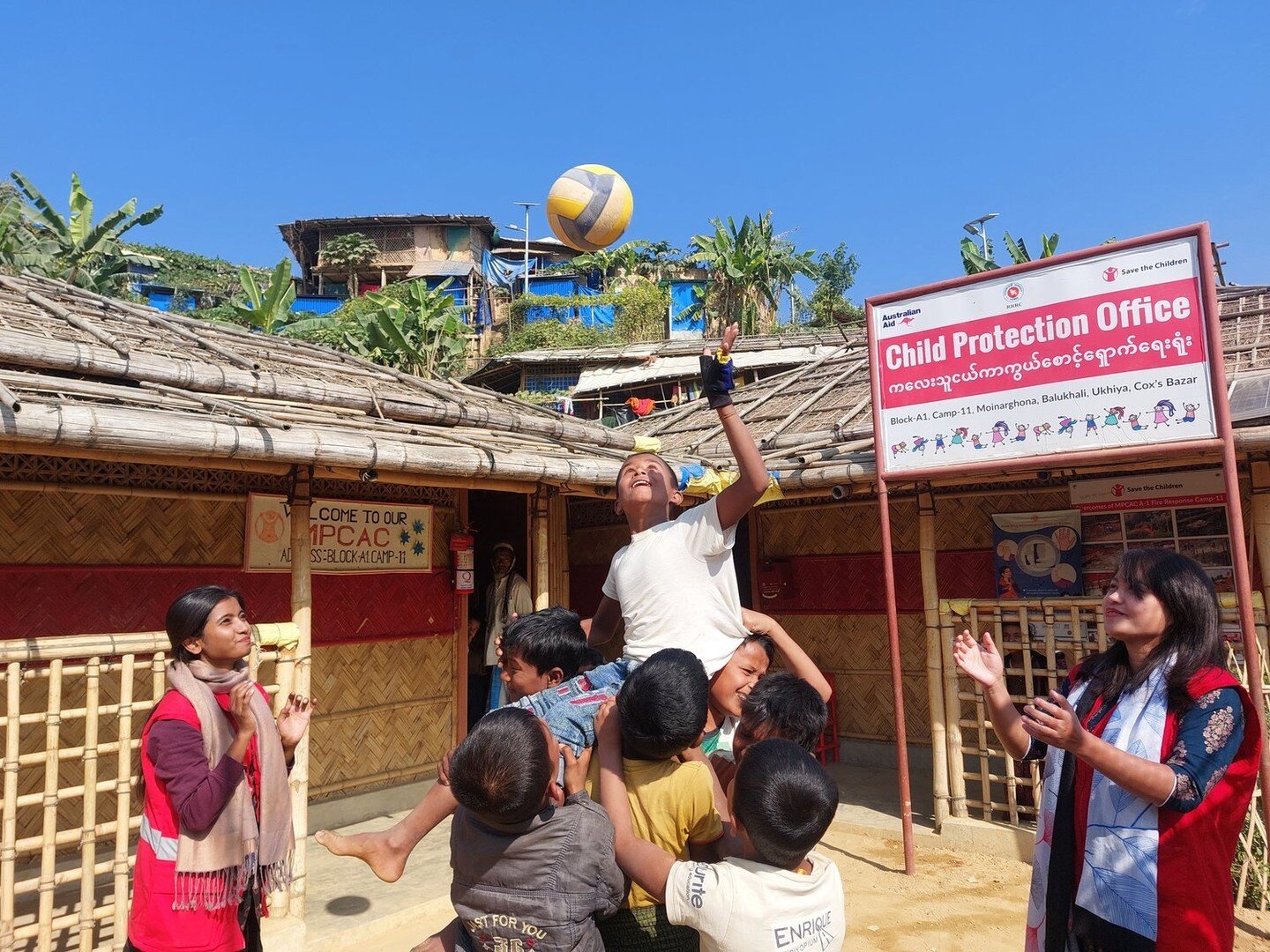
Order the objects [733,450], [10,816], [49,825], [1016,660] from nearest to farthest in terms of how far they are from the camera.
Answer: [733,450] < [10,816] < [49,825] < [1016,660]

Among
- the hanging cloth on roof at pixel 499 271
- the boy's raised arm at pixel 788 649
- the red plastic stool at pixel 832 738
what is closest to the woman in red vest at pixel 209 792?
the boy's raised arm at pixel 788 649

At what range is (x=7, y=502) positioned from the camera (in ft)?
16.6

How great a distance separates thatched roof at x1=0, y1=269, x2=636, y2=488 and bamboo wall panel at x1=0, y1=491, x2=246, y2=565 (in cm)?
86

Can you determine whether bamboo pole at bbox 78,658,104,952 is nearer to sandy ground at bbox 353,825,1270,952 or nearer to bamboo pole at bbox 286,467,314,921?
bamboo pole at bbox 286,467,314,921

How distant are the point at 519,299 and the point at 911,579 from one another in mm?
27038

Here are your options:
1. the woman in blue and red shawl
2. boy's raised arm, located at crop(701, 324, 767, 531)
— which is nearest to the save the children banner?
the woman in blue and red shawl

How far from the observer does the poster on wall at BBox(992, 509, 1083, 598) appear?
718cm

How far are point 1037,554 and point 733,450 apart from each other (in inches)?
234

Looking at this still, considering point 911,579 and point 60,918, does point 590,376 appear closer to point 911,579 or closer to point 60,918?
point 911,579

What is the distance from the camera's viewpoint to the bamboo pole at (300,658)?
4.43 m

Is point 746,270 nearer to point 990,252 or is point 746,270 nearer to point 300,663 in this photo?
point 990,252

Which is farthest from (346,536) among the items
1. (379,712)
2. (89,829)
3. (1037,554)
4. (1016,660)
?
(1037,554)

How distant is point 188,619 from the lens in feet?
8.97

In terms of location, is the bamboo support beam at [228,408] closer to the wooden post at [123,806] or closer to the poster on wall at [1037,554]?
the wooden post at [123,806]
